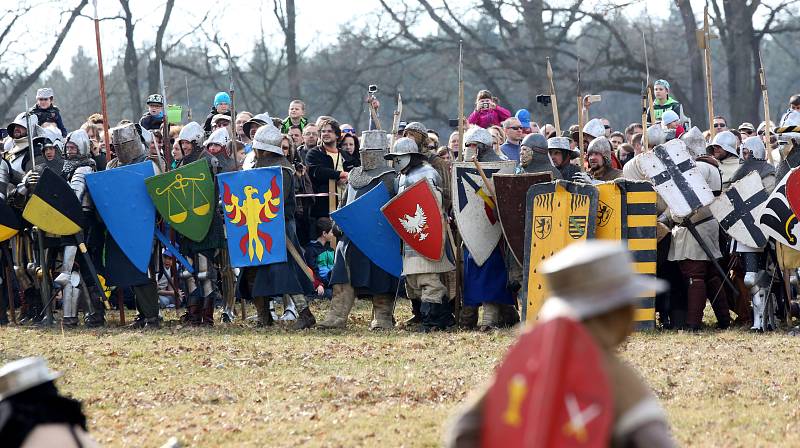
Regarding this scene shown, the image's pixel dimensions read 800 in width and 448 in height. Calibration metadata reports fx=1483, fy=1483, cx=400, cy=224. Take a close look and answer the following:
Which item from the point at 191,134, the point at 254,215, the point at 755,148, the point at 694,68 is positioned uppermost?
the point at 694,68

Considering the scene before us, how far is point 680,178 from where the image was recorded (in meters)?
10.3

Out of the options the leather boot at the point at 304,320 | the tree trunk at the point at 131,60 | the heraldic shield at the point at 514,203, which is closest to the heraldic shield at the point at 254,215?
the leather boot at the point at 304,320

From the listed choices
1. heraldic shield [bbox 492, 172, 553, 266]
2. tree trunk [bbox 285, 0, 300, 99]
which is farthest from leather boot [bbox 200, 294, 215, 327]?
tree trunk [bbox 285, 0, 300, 99]

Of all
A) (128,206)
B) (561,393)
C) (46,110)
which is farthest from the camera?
(46,110)

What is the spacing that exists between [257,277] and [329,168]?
87.0 inches

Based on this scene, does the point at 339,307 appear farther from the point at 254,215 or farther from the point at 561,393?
the point at 561,393

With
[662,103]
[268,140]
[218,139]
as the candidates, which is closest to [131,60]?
[662,103]

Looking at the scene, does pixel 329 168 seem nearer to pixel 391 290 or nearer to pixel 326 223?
pixel 326 223

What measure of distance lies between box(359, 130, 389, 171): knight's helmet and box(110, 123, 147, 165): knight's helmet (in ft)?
6.14

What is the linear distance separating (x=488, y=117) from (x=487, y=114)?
51mm

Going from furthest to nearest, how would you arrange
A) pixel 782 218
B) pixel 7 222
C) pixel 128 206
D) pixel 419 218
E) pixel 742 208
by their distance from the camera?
pixel 7 222
pixel 128 206
pixel 419 218
pixel 742 208
pixel 782 218

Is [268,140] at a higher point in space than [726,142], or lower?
higher

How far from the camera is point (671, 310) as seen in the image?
1082 centimetres

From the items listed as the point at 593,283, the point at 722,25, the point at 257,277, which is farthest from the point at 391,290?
the point at 722,25
